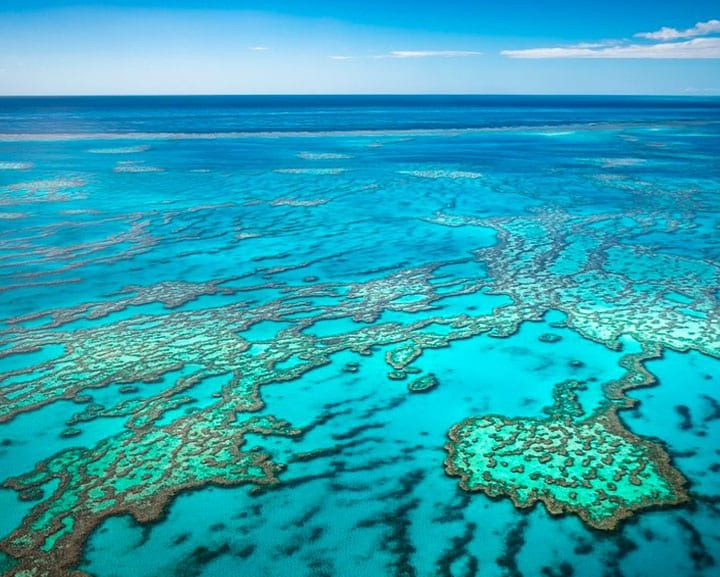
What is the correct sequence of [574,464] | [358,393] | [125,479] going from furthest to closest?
[358,393], [574,464], [125,479]

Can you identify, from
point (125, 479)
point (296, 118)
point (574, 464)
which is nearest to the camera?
point (125, 479)

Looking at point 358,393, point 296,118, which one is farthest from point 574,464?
point 296,118

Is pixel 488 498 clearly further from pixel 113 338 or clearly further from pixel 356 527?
pixel 113 338

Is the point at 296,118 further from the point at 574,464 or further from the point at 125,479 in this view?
the point at 574,464

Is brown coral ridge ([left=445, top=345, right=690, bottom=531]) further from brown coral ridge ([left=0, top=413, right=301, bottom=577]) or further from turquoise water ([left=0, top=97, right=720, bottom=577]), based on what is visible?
brown coral ridge ([left=0, top=413, right=301, bottom=577])

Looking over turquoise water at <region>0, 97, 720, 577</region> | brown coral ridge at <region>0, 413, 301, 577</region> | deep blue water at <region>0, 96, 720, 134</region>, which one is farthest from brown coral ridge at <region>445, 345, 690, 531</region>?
deep blue water at <region>0, 96, 720, 134</region>

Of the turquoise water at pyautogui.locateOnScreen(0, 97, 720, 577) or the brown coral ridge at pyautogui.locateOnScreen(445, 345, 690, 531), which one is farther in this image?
the brown coral ridge at pyautogui.locateOnScreen(445, 345, 690, 531)

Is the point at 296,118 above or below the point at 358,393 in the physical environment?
above

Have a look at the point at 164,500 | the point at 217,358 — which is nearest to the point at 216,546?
the point at 164,500
